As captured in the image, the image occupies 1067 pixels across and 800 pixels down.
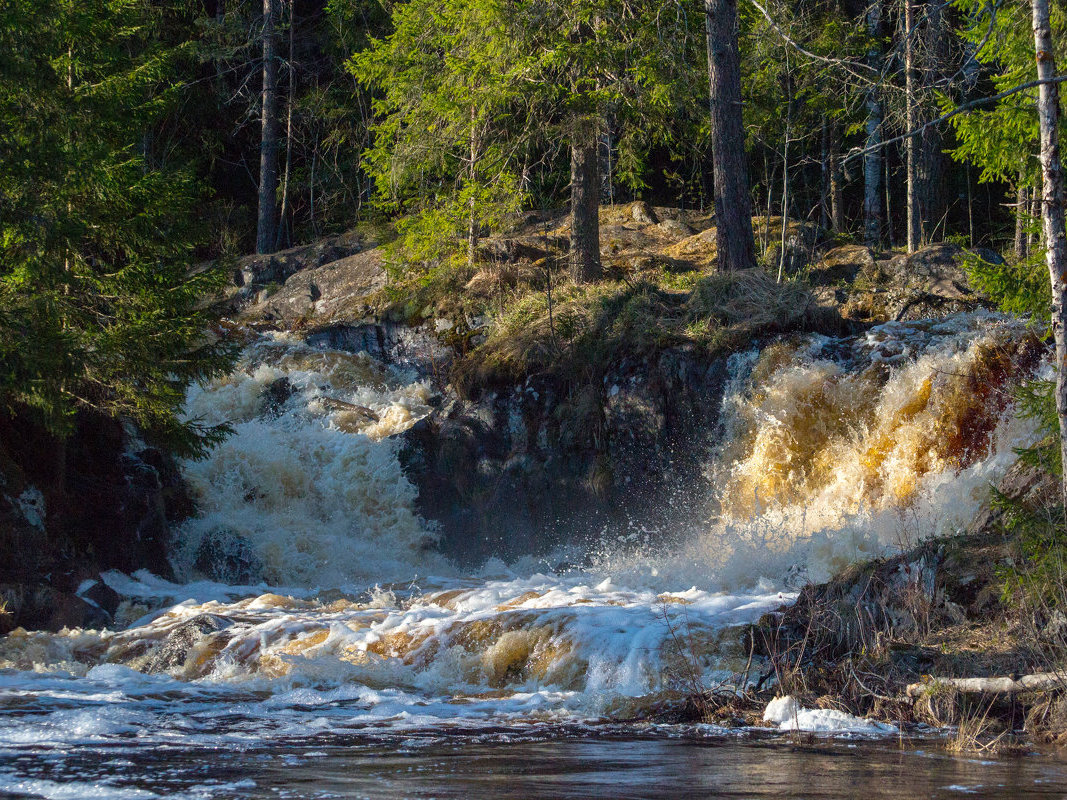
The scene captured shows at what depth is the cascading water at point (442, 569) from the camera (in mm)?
7449

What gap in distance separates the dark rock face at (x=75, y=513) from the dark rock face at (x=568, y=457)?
3780 mm

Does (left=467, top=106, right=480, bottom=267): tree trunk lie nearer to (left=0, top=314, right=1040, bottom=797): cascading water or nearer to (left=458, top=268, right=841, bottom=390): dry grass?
(left=458, top=268, right=841, bottom=390): dry grass

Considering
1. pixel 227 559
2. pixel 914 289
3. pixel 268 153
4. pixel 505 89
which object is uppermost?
pixel 268 153

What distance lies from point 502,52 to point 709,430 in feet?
22.5

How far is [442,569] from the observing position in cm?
1488

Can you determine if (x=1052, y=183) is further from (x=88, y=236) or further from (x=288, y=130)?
(x=288, y=130)

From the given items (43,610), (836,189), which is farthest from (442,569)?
(836,189)

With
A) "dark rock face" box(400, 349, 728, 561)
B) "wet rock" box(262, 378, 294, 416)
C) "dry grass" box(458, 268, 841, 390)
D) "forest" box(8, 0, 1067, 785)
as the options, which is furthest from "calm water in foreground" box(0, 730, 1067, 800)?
"wet rock" box(262, 378, 294, 416)

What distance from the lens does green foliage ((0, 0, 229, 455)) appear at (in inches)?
415

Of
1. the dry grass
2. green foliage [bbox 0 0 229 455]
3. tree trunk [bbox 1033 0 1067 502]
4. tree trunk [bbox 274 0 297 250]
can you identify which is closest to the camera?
tree trunk [bbox 1033 0 1067 502]

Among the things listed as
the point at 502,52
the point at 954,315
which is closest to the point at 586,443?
the point at 954,315

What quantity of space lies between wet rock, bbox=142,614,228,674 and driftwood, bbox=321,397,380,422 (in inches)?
275

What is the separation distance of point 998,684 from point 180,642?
6.79 m

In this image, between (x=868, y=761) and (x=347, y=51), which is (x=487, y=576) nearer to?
(x=868, y=761)
